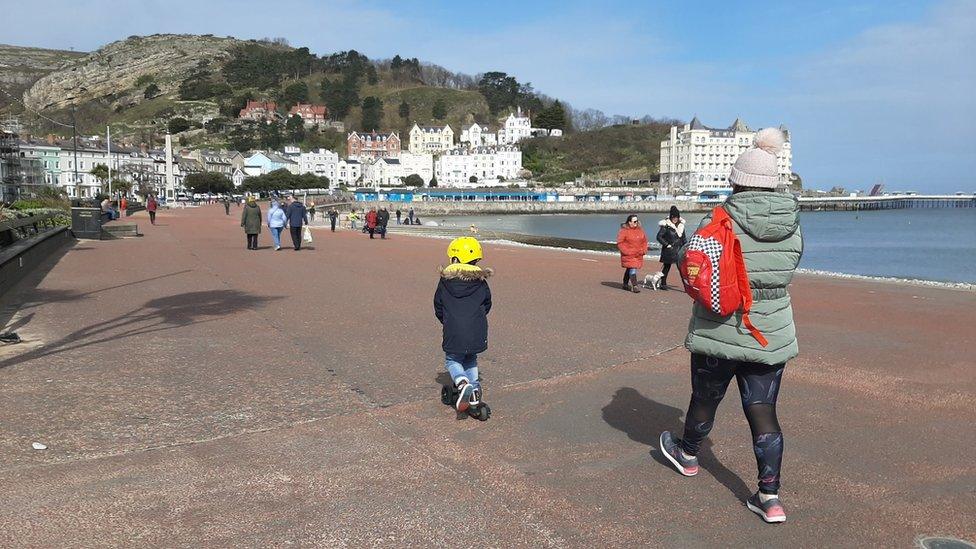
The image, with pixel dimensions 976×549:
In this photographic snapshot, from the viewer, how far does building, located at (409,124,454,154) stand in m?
168

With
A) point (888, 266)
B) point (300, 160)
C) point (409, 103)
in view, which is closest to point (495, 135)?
point (409, 103)

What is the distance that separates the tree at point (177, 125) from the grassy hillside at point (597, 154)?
3292 inches

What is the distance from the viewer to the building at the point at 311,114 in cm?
17838

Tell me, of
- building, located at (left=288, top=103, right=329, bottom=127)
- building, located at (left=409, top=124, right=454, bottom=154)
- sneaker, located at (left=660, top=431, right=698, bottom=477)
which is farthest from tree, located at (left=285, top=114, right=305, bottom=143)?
sneaker, located at (left=660, top=431, right=698, bottom=477)

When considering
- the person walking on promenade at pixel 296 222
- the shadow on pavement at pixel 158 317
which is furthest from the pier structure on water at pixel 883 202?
the shadow on pavement at pixel 158 317

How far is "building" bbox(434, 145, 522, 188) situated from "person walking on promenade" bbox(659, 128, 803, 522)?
497 feet

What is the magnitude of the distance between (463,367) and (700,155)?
6117 inches

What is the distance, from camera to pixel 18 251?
35.2 feet

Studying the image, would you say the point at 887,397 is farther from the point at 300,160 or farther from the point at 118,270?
the point at 300,160

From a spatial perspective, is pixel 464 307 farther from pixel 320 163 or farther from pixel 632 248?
pixel 320 163

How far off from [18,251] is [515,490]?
1043 cm

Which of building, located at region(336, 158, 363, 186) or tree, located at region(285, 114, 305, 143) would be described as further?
tree, located at region(285, 114, 305, 143)

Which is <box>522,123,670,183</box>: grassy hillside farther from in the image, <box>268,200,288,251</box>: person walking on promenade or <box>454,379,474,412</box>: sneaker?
<box>454,379,474,412</box>: sneaker

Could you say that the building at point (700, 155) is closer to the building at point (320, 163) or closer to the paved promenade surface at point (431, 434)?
the building at point (320, 163)
